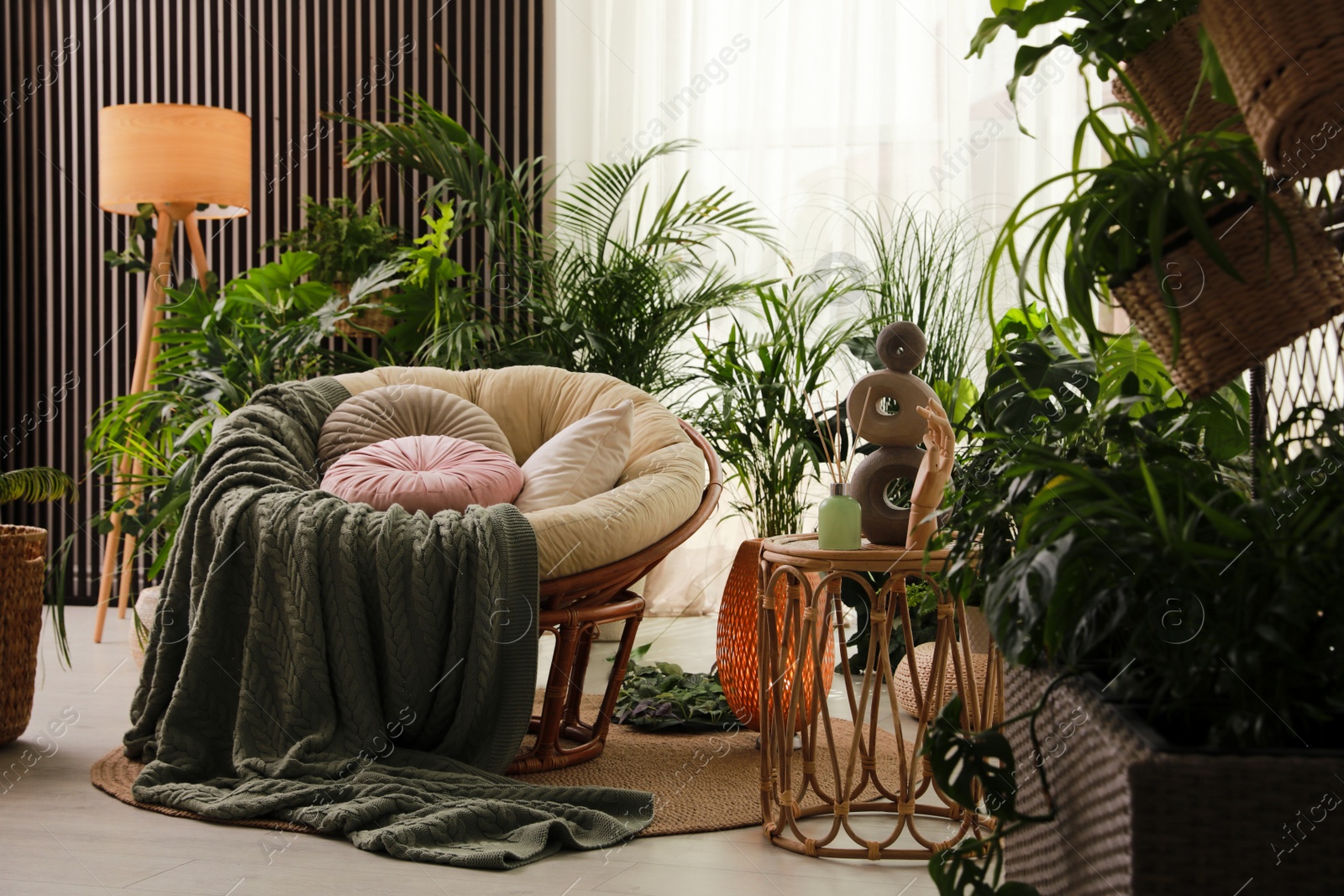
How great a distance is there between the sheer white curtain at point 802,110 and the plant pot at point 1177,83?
127 inches

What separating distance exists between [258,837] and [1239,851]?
5.12 feet

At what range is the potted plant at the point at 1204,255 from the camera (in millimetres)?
985

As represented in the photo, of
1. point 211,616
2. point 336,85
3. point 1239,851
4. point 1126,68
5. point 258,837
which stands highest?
point 336,85

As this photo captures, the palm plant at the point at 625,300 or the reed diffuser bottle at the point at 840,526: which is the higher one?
the palm plant at the point at 625,300

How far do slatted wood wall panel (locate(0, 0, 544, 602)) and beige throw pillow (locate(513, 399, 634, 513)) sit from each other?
2.24 m

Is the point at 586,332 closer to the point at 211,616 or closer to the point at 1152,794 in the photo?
the point at 211,616

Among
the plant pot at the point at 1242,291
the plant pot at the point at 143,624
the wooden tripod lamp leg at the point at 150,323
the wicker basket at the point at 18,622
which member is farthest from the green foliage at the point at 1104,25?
the wooden tripod lamp leg at the point at 150,323

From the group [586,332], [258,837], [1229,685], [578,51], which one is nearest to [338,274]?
[586,332]

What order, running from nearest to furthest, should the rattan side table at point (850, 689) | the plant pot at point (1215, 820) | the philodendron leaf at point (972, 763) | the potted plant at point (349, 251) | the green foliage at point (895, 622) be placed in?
1. the plant pot at point (1215, 820)
2. the philodendron leaf at point (972, 763)
3. the rattan side table at point (850, 689)
4. the green foliage at point (895, 622)
5. the potted plant at point (349, 251)

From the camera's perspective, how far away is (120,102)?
4.80 metres

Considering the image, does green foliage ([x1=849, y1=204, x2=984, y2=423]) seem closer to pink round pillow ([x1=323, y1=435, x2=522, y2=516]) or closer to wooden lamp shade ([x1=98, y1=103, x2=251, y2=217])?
pink round pillow ([x1=323, y1=435, x2=522, y2=516])

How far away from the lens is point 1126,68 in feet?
3.70

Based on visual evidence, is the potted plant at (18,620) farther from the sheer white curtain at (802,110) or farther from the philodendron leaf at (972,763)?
the sheer white curtain at (802,110)

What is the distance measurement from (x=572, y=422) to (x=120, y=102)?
3074 mm
